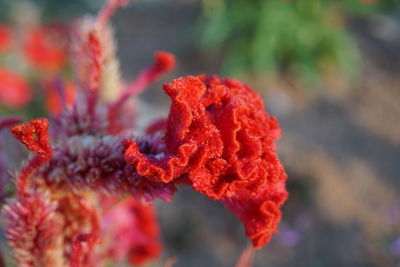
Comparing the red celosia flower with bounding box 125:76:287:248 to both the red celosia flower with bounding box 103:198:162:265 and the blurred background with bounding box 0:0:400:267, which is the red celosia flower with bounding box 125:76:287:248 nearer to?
the red celosia flower with bounding box 103:198:162:265

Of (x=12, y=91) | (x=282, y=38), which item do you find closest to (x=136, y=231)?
(x=12, y=91)

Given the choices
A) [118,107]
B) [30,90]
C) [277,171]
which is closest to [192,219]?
[30,90]

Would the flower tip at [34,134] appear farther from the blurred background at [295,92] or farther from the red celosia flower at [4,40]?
the red celosia flower at [4,40]

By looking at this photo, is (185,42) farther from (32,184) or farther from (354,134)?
(32,184)

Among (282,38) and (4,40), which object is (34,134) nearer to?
(4,40)

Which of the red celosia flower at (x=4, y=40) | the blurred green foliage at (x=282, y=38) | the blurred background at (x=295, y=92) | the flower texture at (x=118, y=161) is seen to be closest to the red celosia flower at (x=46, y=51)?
the blurred background at (x=295, y=92)

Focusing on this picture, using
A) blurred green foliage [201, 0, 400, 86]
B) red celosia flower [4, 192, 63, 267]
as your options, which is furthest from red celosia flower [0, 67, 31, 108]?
red celosia flower [4, 192, 63, 267]
